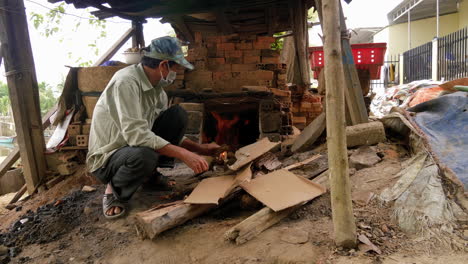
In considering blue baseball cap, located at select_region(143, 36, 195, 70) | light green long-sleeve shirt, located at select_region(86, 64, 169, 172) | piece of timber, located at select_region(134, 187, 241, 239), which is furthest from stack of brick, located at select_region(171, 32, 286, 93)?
piece of timber, located at select_region(134, 187, 241, 239)

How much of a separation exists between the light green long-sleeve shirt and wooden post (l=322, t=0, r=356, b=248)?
51.3 inches

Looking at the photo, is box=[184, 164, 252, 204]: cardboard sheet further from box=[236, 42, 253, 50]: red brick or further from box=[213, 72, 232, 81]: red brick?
box=[236, 42, 253, 50]: red brick

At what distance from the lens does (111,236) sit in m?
2.28

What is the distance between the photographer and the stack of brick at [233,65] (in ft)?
14.4

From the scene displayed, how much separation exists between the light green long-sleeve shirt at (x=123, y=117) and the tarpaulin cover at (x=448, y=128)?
225 centimetres

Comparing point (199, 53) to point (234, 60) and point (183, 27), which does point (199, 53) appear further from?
point (183, 27)

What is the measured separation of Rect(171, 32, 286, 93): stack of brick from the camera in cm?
439

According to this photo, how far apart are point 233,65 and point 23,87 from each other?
271cm

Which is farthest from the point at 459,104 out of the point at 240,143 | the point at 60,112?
the point at 60,112

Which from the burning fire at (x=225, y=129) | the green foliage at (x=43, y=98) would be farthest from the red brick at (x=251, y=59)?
the green foliage at (x=43, y=98)

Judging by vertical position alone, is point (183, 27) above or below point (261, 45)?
above

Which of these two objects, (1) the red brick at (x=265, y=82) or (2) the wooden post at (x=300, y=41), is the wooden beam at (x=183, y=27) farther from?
(1) the red brick at (x=265, y=82)

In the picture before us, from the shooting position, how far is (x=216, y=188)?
246 cm

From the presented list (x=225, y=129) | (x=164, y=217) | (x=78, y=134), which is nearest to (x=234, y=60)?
(x=225, y=129)
